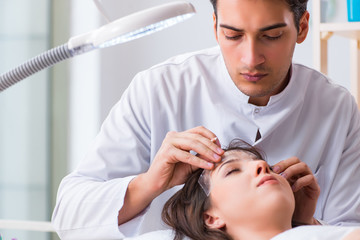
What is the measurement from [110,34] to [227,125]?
0.85 m

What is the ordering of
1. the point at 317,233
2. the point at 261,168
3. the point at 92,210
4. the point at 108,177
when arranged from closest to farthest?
the point at 317,233, the point at 261,168, the point at 92,210, the point at 108,177

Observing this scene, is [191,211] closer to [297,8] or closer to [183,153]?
[183,153]

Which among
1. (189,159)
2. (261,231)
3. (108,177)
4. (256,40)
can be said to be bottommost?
(261,231)

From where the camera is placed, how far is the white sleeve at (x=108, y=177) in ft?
5.43

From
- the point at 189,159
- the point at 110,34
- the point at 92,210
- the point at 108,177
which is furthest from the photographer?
the point at 108,177

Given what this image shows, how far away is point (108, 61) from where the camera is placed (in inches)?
119

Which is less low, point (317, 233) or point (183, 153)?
point (183, 153)

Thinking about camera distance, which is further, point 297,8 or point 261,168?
point 297,8

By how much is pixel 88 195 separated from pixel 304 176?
0.64m

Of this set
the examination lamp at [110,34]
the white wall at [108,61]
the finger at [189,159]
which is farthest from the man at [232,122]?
the white wall at [108,61]

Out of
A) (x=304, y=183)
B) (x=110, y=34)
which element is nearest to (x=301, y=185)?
(x=304, y=183)

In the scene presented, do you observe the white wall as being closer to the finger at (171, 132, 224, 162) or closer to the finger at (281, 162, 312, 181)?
the finger at (281, 162, 312, 181)

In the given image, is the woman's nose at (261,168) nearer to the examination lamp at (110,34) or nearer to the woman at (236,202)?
the woman at (236,202)

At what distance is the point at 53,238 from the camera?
3.15 m
